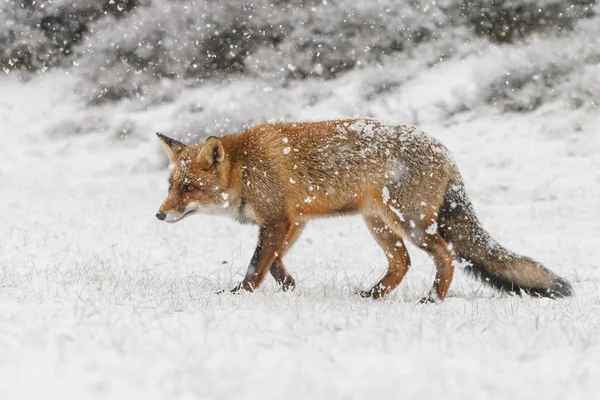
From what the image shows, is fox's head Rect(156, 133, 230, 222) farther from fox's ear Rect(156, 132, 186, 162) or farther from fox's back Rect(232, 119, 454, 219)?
fox's back Rect(232, 119, 454, 219)

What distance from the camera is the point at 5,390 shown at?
9.41 feet

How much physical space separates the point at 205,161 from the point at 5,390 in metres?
4.14

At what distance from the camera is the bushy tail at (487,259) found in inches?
249

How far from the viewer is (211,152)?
6.63 meters

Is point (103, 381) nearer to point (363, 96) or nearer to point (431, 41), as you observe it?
point (363, 96)

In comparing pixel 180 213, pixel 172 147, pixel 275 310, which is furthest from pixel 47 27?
pixel 275 310

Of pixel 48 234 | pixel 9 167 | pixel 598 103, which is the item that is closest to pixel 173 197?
pixel 48 234

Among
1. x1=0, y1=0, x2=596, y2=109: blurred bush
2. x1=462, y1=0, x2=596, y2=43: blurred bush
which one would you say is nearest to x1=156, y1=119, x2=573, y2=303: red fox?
x1=0, y1=0, x2=596, y2=109: blurred bush

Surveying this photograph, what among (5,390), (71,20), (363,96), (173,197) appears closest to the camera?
(5,390)

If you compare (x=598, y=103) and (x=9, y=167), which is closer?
(x=9, y=167)

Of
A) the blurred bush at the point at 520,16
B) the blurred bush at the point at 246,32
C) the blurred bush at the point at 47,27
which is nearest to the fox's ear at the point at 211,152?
the blurred bush at the point at 246,32

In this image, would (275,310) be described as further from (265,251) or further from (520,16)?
(520,16)

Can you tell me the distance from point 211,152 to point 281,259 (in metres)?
1.69

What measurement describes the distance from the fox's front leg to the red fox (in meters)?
0.01
